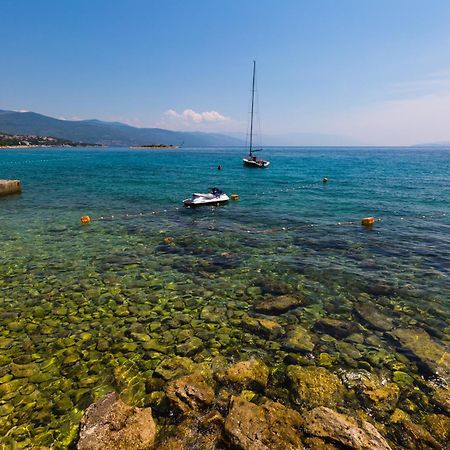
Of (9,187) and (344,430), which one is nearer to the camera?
(344,430)

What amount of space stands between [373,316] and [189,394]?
8243 millimetres

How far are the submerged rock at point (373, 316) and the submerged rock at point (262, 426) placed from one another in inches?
243

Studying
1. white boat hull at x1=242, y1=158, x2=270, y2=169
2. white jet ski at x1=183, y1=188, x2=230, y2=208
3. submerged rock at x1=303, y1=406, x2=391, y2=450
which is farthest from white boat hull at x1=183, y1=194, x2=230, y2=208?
white boat hull at x1=242, y1=158, x2=270, y2=169

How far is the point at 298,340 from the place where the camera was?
432 inches

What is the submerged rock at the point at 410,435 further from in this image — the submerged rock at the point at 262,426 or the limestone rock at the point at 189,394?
the limestone rock at the point at 189,394

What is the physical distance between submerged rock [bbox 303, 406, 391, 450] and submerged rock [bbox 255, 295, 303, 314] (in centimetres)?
552

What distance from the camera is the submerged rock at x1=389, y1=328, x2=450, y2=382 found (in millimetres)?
9656

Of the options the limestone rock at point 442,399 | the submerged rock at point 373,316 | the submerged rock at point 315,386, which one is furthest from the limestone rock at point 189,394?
the submerged rock at point 373,316

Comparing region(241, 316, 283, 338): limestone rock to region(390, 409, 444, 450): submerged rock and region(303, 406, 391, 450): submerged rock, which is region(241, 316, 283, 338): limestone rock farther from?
region(390, 409, 444, 450): submerged rock

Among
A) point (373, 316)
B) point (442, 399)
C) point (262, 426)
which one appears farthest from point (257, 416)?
point (373, 316)

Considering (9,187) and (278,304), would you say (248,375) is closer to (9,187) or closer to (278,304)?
(278,304)

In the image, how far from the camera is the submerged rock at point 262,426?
21.1 feet

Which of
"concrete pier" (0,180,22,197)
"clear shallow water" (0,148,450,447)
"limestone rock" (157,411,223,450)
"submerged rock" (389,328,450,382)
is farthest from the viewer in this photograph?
"concrete pier" (0,180,22,197)

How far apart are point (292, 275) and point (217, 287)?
419cm
